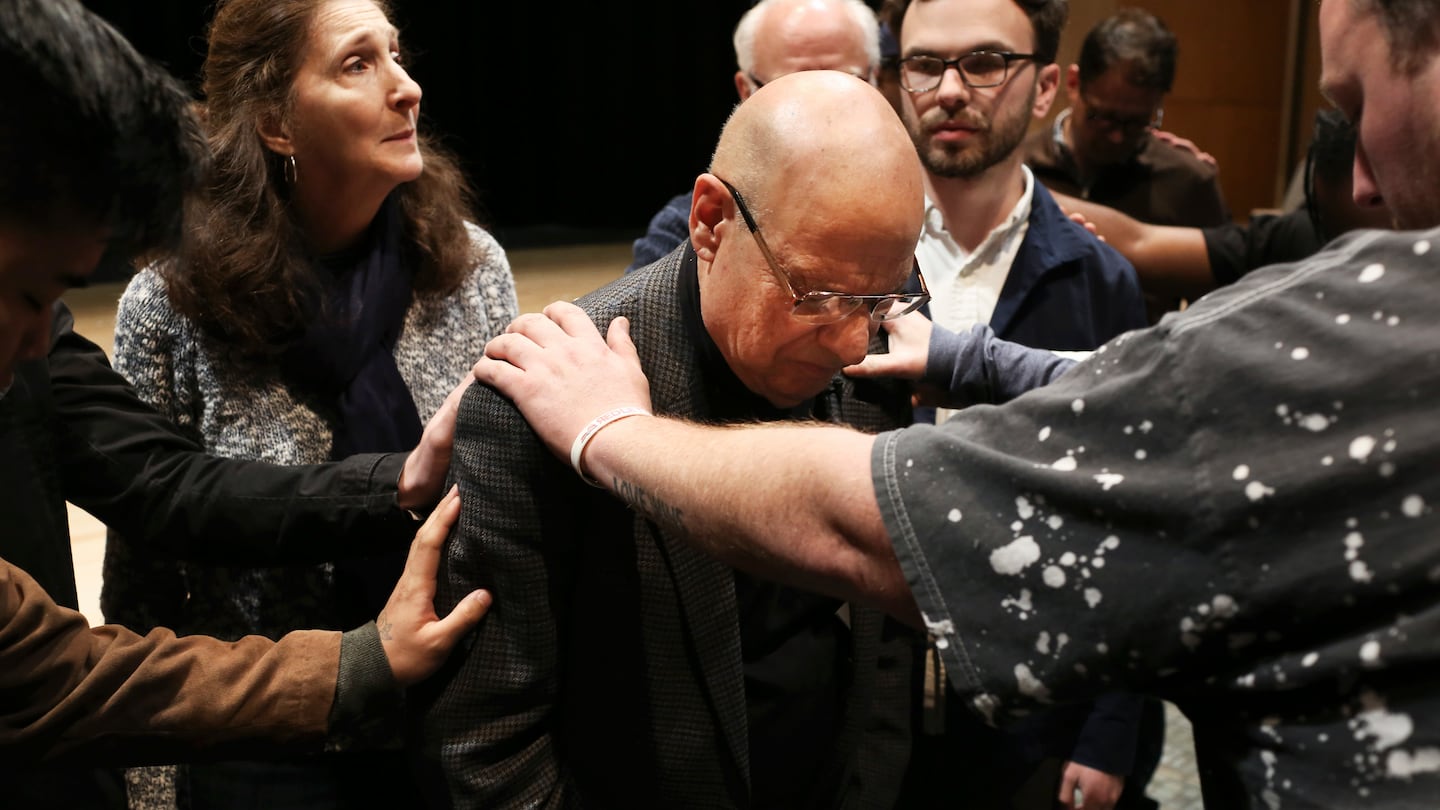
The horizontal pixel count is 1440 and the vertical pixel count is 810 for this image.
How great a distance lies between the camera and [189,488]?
66.8 inches

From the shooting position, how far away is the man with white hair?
249cm

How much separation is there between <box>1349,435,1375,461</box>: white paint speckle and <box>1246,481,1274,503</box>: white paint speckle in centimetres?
6

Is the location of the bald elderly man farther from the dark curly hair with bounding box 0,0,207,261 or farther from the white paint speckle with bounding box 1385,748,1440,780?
the white paint speckle with bounding box 1385,748,1440,780

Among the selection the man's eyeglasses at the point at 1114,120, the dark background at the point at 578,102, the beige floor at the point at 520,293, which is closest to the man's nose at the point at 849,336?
the beige floor at the point at 520,293

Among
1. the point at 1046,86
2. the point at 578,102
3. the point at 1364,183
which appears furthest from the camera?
the point at 578,102

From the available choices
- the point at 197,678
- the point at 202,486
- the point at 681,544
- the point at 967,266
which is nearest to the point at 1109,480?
the point at 681,544

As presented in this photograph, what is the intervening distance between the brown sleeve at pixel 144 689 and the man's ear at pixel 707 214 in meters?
0.70

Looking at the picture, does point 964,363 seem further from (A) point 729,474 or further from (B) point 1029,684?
(B) point 1029,684

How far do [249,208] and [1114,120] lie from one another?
243 cm

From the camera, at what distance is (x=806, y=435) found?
108cm

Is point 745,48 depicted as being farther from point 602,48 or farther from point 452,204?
point 602,48

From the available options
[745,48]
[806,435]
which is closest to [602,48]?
[745,48]

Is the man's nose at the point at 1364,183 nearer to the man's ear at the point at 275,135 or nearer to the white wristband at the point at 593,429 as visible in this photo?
the white wristband at the point at 593,429

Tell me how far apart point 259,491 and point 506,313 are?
2.14ft
